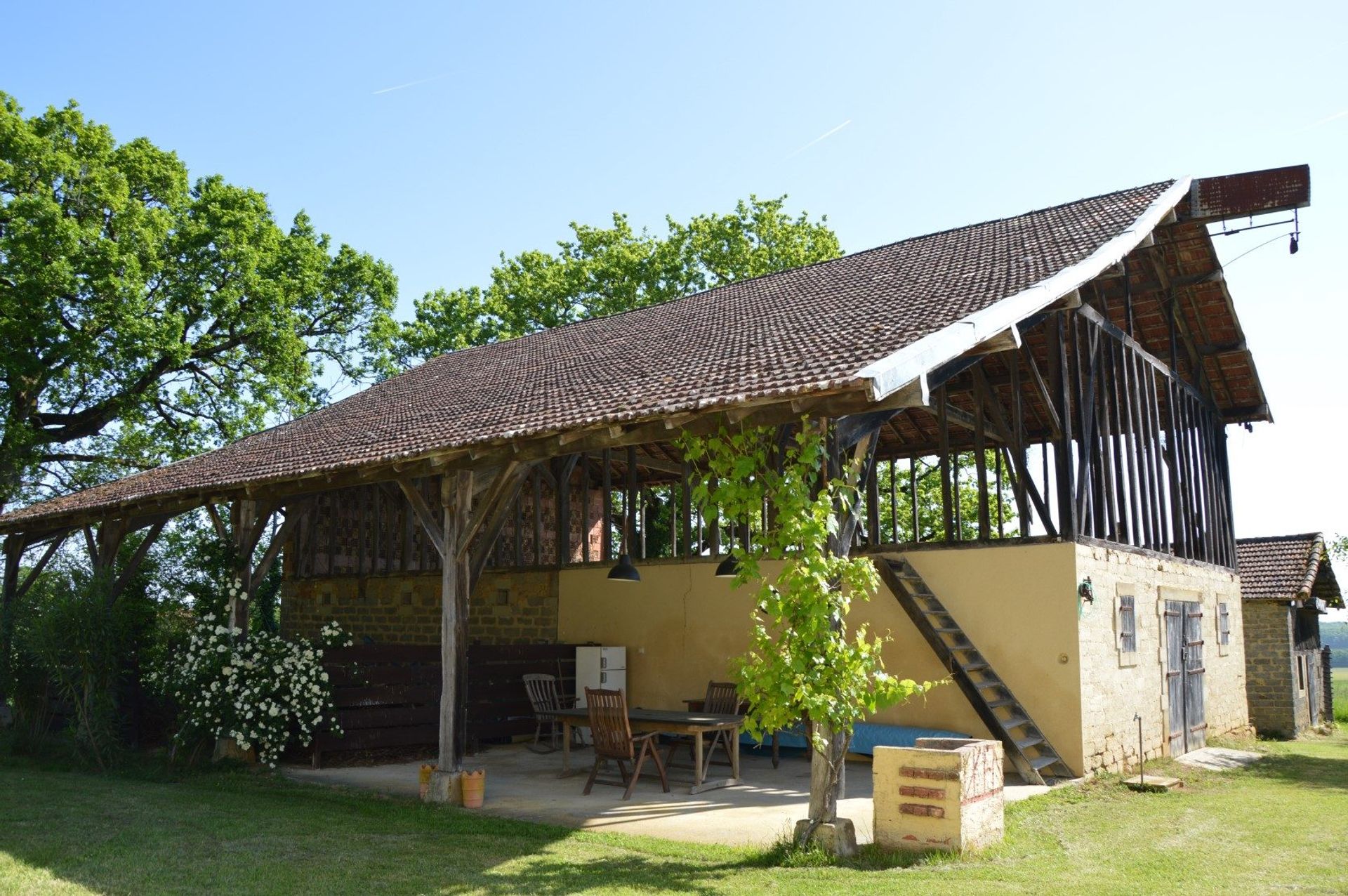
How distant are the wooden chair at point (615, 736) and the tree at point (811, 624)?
6.73 ft

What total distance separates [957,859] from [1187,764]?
594 cm

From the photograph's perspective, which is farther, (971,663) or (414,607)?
(414,607)

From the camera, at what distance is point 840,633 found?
6258 mm

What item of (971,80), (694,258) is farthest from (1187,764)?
(694,258)

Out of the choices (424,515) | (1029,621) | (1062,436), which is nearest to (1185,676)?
(1029,621)

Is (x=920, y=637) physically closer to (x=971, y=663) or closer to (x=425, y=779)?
(x=971, y=663)

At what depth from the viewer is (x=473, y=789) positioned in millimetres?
7914

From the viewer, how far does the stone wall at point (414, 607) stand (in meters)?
13.6

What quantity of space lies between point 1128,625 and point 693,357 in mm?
4979

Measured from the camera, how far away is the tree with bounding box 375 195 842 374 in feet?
81.0

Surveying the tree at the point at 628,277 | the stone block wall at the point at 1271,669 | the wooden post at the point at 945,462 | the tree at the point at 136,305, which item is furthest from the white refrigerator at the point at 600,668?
the tree at the point at 628,277

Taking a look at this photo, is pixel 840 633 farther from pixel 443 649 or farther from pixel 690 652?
pixel 690 652

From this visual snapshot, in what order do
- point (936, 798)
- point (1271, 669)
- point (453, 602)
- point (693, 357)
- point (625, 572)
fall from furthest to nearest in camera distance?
point (1271, 669) < point (625, 572) < point (693, 357) < point (453, 602) < point (936, 798)

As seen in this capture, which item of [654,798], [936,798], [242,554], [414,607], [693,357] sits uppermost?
[693,357]
